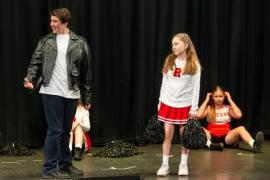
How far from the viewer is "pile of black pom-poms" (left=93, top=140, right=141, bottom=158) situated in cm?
667

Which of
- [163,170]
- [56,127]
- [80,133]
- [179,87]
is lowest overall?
[163,170]

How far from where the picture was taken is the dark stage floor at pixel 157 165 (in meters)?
5.62


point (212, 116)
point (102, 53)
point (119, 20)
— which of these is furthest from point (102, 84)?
point (212, 116)

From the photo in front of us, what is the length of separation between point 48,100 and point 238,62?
12.0ft

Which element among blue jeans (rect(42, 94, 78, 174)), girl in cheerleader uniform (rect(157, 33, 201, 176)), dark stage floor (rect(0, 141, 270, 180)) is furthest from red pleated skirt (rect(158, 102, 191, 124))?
blue jeans (rect(42, 94, 78, 174))

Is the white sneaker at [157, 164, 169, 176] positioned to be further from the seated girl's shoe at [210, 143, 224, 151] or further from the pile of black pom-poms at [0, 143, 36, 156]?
the pile of black pom-poms at [0, 143, 36, 156]

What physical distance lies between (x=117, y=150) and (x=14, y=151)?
1.18 meters

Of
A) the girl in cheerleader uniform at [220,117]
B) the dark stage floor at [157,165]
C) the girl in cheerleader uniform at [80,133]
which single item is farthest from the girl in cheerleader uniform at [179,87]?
the girl in cheerleader uniform at [220,117]

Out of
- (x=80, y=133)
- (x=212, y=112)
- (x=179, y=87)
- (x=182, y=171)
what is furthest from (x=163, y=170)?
(x=212, y=112)

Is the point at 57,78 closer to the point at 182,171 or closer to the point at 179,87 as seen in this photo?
the point at 179,87

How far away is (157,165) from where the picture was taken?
6219 millimetres

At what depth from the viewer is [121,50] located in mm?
7559

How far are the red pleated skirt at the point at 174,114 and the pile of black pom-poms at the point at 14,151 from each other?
199 centimetres

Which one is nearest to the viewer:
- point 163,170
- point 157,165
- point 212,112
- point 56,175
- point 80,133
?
point 56,175
